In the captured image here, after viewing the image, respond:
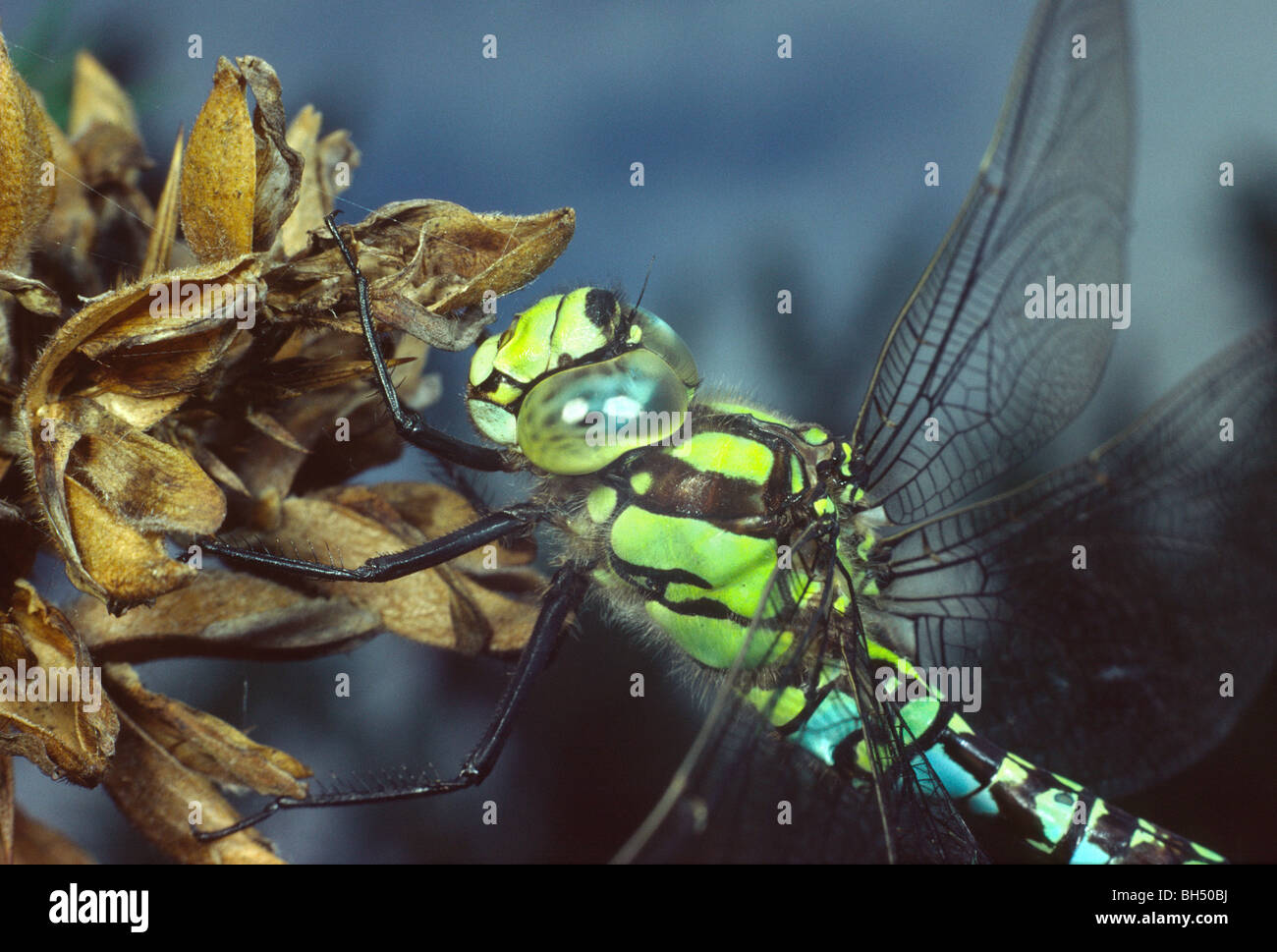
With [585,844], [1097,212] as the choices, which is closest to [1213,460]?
[1097,212]

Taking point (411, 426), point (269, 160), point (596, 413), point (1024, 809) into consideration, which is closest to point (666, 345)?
point (596, 413)

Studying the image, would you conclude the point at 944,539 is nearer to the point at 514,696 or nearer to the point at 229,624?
the point at 514,696

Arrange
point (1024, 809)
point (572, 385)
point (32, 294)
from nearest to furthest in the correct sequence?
point (32, 294)
point (572, 385)
point (1024, 809)

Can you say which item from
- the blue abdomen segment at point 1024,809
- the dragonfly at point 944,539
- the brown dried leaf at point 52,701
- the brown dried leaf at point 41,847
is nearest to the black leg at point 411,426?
the dragonfly at point 944,539

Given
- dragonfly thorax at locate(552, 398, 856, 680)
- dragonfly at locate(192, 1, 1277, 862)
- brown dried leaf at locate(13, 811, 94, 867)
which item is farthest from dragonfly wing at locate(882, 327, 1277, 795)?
brown dried leaf at locate(13, 811, 94, 867)

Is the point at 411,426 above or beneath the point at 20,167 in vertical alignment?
beneath

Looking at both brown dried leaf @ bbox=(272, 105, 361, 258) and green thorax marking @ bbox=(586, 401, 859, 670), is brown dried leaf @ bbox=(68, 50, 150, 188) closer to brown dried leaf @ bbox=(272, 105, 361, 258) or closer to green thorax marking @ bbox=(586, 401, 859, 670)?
brown dried leaf @ bbox=(272, 105, 361, 258)
